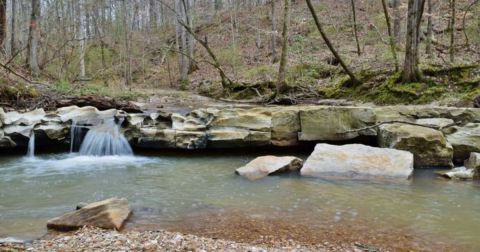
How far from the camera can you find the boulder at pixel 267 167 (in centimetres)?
705

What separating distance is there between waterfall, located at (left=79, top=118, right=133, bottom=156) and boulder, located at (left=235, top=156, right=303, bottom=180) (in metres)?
3.02

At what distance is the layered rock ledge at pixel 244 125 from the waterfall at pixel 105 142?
162 millimetres

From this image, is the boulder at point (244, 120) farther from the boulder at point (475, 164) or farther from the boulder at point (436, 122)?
the boulder at point (475, 164)

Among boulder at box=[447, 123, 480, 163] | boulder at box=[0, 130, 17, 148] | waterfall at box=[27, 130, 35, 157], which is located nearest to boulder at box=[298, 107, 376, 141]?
boulder at box=[447, 123, 480, 163]

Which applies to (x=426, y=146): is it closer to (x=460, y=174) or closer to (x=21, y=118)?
(x=460, y=174)

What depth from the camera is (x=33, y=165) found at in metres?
8.04

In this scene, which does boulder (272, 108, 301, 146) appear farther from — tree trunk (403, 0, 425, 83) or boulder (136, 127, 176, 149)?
tree trunk (403, 0, 425, 83)

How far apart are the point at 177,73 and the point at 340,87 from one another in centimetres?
1479

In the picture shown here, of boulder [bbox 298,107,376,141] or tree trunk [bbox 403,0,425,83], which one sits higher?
tree trunk [bbox 403,0,425,83]

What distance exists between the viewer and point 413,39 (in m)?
11.5

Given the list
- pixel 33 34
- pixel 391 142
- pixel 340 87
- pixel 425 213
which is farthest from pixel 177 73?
pixel 425 213

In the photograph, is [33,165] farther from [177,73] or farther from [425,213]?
[177,73]

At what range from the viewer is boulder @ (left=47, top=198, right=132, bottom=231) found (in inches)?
173

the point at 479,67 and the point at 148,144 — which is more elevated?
the point at 479,67
